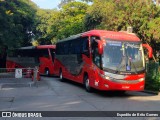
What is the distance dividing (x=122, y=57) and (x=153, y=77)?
3.93 m

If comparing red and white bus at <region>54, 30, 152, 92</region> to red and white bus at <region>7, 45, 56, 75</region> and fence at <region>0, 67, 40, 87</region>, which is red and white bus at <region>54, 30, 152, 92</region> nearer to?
fence at <region>0, 67, 40, 87</region>

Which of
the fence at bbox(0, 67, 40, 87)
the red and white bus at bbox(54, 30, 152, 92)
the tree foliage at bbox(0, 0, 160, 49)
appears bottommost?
the fence at bbox(0, 67, 40, 87)

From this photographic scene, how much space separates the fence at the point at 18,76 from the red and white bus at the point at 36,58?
737 cm

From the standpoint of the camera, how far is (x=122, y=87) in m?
14.6

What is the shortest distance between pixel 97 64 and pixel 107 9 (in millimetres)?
10921

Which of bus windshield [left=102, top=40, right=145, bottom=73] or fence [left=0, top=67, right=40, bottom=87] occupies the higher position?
bus windshield [left=102, top=40, right=145, bottom=73]

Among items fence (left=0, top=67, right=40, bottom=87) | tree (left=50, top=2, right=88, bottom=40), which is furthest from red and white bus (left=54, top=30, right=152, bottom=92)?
tree (left=50, top=2, right=88, bottom=40)

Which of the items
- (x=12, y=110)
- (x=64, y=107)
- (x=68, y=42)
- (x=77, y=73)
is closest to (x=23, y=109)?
(x=12, y=110)

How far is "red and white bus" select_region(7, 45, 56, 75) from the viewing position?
29.6 meters

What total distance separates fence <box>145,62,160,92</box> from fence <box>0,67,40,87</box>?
7.32 metres

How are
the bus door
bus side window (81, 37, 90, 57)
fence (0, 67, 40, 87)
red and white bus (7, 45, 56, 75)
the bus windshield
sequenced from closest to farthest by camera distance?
the bus windshield → the bus door → bus side window (81, 37, 90, 57) → fence (0, 67, 40, 87) → red and white bus (7, 45, 56, 75)

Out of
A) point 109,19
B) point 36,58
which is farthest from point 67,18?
point 109,19

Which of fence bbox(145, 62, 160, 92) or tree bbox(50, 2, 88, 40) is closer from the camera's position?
fence bbox(145, 62, 160, 92)

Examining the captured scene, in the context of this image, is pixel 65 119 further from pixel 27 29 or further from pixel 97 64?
pixel 27 29
